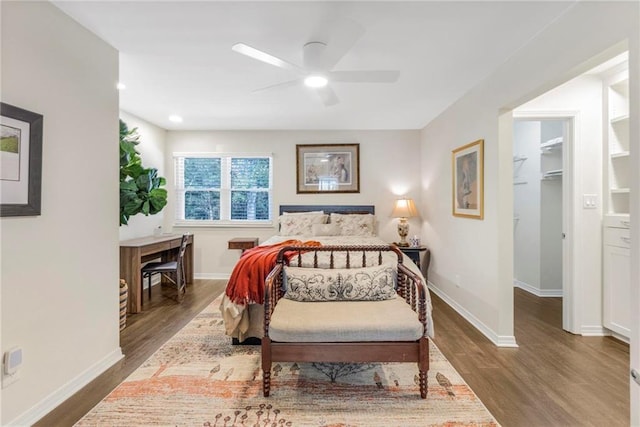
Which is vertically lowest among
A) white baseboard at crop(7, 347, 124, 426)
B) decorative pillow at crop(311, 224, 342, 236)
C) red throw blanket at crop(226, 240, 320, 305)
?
white baseboard at crop(7, 347, 124, 426)

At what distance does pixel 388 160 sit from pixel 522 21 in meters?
3.09

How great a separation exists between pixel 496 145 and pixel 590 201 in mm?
1146

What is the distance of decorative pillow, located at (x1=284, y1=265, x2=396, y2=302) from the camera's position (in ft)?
7.45

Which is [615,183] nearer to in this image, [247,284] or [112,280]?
[247,284]

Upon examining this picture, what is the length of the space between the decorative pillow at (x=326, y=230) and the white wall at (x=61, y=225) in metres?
2.63

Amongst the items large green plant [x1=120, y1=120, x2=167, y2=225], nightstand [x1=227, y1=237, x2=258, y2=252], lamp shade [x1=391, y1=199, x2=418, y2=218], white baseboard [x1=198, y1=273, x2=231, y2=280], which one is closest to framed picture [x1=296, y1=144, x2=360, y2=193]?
lamp shade [x1=391, y1=199, x2=418, y2=218]

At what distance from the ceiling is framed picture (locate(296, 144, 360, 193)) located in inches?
51.7

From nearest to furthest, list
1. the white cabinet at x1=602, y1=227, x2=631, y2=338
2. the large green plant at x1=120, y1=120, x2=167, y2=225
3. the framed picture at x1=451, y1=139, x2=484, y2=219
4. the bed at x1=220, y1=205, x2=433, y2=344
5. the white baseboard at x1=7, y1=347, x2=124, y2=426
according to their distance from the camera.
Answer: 1. the white baseboard at x1=7, y1=347, x2=124, y2=426
2. the white cabinet at x1=602, y1=227, x2=631, y2=338
3. the framed picture at x1=451, y1=139, x2=484, y2=219
4. the large green plant at x1=120, y1=120, x2=167, y2=225
5. the bed at x1=220, y1=205, x2=433, y2=344

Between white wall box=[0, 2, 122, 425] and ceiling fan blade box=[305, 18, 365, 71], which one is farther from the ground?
ceiling fan blade box=[305, 18, 365, 71]

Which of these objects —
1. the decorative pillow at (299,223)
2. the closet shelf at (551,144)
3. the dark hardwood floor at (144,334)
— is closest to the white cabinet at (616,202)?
the closet shelf at (551,144)

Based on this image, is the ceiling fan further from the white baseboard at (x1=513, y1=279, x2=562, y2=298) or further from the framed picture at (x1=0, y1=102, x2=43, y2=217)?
the white baseboard at (x1=513, y1=279, x2=562, y2=298)

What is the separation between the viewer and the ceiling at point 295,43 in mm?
1925

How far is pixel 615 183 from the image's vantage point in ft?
9.31

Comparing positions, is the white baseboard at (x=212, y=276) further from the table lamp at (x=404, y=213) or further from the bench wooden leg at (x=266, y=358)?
the bench wooden leg at (x=266, y=358)
